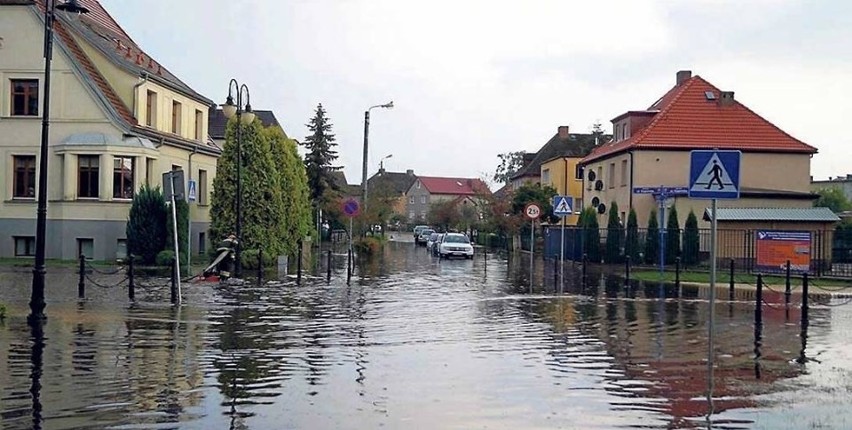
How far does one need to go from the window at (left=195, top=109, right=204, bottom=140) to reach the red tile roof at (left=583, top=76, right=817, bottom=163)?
22217mm

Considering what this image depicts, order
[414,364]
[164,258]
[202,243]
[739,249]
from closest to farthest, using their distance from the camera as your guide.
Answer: [414,364]
[164,258]
[739,249]
[202,243]

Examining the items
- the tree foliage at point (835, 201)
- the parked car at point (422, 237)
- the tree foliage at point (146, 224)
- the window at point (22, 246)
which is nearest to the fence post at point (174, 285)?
the tree foliage at point (146, 224)

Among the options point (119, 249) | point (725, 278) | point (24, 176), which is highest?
point (24, 176)

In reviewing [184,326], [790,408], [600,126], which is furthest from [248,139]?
[600,126]

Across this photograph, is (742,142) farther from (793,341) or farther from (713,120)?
(793,341)

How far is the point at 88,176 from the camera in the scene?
3775cm

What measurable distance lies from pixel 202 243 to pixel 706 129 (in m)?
26.8

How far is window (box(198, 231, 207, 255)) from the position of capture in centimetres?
4478

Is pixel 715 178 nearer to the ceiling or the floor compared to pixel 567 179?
nearer to the floor

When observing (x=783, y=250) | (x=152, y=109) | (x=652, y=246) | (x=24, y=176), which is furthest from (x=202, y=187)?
(x=783, y=250)

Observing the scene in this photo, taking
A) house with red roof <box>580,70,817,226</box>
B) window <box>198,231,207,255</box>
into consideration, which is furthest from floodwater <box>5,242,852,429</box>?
house with red roof <box>580,70,817,226</box>

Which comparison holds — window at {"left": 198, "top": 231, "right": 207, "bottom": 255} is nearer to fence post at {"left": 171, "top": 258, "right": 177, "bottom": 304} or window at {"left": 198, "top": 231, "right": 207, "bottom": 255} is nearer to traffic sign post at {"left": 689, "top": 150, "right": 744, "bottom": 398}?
fence post at {"left": 171, "top": 258, "right": 177, "bottom": 304}

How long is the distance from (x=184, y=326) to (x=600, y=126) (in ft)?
273

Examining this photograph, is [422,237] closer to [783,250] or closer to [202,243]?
[202,243]
